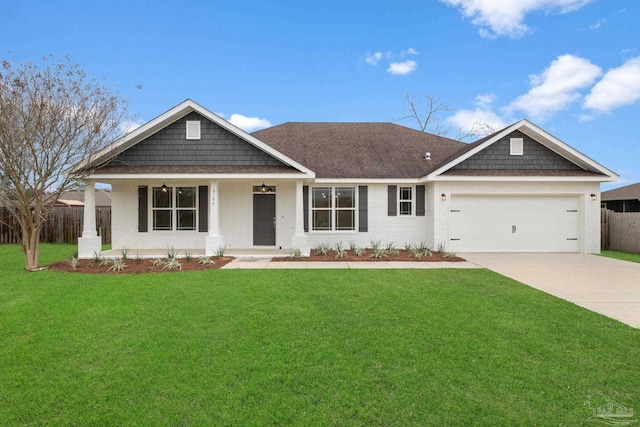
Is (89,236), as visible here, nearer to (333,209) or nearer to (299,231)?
(299,231)

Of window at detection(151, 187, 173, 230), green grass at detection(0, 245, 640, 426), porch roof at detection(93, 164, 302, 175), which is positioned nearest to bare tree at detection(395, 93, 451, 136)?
porch roof at detection(93, 164, 302, 175)

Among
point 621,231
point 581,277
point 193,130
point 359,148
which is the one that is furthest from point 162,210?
point 621,231

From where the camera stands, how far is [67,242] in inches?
696

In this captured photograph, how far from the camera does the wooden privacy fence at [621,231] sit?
44.4 feet

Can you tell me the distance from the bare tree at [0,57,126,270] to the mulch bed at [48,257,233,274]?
0.91m

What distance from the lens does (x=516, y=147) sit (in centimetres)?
1306

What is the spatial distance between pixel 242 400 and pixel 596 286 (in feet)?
26.8

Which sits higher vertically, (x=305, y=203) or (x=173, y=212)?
(x=305, y=203)

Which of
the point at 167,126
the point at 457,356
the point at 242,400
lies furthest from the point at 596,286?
the point at 167,126

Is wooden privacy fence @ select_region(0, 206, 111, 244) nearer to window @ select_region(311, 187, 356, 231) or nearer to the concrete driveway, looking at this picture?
window @ select_region(311, 187, 356, 231)

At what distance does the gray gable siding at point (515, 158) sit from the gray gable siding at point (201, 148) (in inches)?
299

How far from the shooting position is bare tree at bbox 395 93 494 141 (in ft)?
92.7

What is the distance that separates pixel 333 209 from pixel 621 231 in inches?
472

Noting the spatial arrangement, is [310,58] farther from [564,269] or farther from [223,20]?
[564,269]
